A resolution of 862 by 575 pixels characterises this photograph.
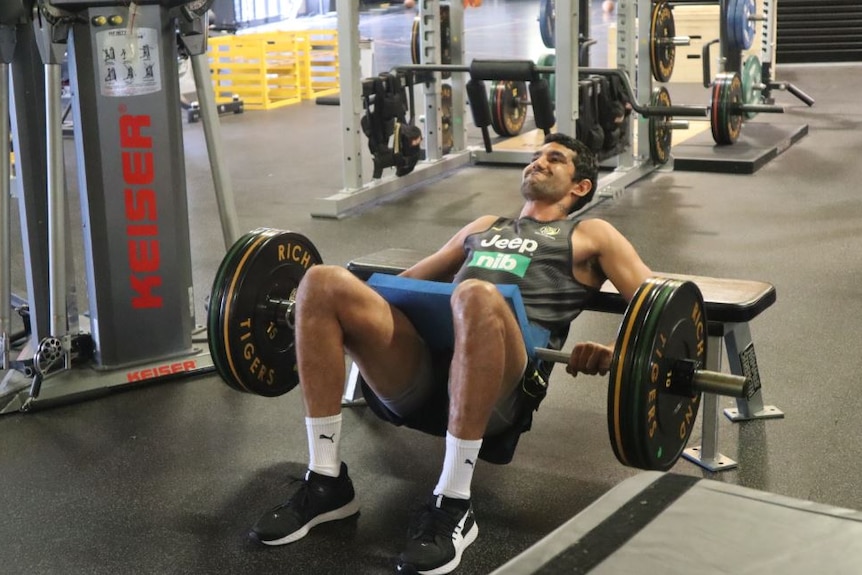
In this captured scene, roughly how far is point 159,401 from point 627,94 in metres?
3.02

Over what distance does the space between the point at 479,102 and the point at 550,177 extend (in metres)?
3.31

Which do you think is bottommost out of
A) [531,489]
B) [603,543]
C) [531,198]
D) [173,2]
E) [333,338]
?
[531,489]

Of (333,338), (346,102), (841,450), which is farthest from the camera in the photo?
(346,102)

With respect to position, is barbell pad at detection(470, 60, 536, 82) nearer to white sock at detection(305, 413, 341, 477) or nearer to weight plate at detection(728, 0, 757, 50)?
weight plate at detection(728, 0, 757, 50)

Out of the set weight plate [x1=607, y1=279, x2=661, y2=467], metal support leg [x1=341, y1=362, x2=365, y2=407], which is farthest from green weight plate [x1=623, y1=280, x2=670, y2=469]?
metal support leg [x1=341, y1=362, x2=365, y2=407]

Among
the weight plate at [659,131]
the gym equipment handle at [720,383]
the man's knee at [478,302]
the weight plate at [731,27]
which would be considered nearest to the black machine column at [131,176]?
the man's knee at [478,302]

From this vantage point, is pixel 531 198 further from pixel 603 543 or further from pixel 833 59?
pixel 833 59

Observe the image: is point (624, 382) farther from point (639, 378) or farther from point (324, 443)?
Answer: point (324, 443)

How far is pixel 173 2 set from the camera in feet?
8.89

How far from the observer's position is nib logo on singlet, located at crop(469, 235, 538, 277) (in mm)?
2201

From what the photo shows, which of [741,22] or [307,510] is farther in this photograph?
[741,22]

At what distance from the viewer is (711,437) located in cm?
226

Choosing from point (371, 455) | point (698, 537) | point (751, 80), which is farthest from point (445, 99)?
point (698, 537)

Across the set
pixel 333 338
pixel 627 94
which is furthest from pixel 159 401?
pixel 627 94
